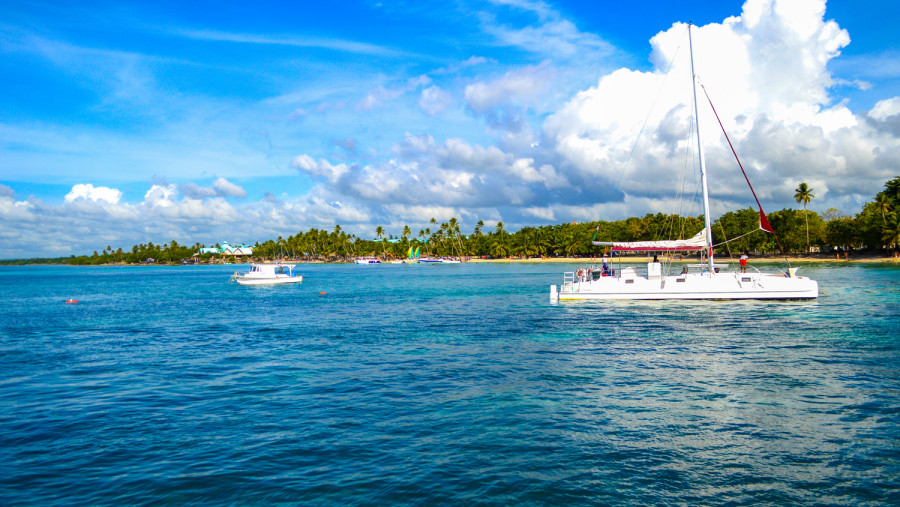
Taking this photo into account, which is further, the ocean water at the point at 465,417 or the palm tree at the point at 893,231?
the palm tree at the point at 893,231

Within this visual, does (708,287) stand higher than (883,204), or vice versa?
(883,204)

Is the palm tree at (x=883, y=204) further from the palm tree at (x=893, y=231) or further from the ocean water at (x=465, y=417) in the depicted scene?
the ocean water at (x=465, y=417)

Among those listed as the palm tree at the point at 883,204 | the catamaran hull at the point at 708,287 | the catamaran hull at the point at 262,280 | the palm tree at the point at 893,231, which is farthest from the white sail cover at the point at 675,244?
the palm tree at the point at 883,204

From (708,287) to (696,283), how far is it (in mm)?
885

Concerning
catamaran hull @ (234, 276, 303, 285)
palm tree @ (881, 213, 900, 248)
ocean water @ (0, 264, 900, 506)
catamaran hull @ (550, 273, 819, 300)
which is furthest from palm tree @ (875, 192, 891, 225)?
catamaran hull @ (234, 276, 303, 285)

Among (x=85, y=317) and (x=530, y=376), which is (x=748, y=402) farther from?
(x=85, y=317)

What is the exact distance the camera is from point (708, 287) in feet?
125

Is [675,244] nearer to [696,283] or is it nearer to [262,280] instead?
[696,283]

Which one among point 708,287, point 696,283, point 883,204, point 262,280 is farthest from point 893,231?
point 262,280

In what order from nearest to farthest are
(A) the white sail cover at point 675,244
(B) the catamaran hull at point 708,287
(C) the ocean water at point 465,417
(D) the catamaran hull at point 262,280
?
(C) the ocean water at point 465,417
(B) the catamaran hull at point 708,287
(A) the white sail cover at point 675,244
(D) the catamaran hull at point 262,280

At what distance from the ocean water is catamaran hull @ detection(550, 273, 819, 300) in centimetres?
971

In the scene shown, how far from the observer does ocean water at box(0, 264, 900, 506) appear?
9.31 m

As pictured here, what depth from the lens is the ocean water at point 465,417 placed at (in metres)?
9.31

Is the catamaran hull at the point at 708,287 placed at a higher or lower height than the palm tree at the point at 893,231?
lower
